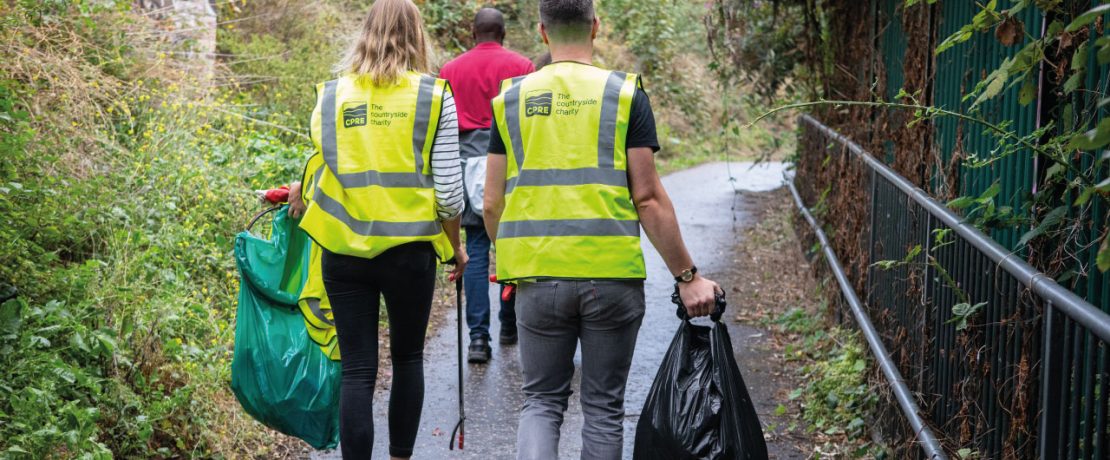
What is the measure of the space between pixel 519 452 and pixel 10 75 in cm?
408

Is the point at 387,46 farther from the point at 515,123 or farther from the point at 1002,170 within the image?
the point at 1002,170

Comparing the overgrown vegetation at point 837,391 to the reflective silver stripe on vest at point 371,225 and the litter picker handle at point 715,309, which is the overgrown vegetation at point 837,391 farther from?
the reflective silver stripe on vest at point 371,225

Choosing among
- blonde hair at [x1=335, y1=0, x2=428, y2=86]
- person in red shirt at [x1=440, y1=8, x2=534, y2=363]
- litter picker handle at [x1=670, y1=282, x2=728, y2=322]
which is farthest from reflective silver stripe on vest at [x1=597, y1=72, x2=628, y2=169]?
person in red shirt at [x1=440, y1=8, x2=534, y2=363]

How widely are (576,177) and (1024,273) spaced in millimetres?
1361

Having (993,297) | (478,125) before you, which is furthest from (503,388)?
(993,297)

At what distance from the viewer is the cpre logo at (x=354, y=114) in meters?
3.93

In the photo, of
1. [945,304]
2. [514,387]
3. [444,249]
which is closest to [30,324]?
[444,249]

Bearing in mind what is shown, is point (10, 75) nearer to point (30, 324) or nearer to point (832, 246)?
point (30, 324)

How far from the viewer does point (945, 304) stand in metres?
3.68

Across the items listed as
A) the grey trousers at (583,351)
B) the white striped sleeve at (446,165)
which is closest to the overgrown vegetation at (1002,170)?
the grey trousers at (583,351)

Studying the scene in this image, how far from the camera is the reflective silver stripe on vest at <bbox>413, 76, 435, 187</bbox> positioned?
396cm

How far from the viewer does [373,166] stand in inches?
154

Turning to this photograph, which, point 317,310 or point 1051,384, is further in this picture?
point 317,310

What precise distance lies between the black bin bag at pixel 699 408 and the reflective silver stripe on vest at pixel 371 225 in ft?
3.31
